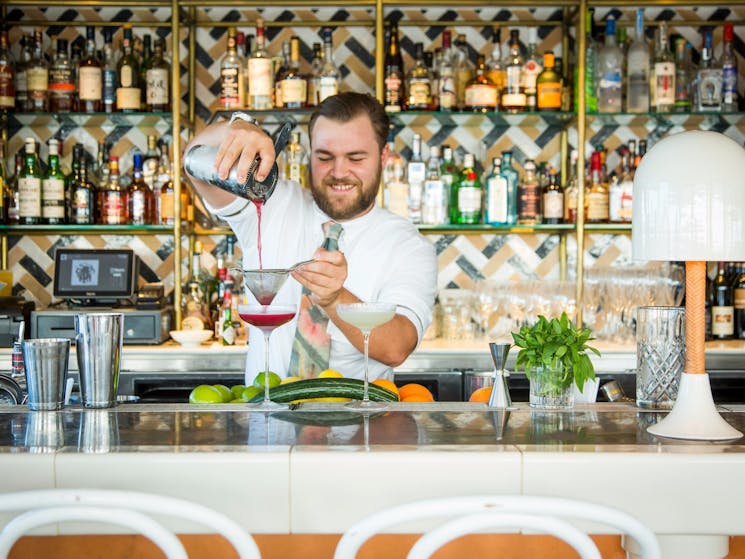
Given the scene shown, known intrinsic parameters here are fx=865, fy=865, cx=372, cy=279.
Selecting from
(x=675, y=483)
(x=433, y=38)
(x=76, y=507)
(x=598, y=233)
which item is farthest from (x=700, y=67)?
(x=76, y=507)

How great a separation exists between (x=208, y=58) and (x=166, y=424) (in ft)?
8.43

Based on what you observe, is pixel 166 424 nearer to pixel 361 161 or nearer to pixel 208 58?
pixel 361 161

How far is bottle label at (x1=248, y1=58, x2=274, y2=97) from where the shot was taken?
3.26m

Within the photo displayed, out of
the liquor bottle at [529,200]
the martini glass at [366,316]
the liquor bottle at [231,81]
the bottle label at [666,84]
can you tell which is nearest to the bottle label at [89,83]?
the liquor bottle at [231,81]

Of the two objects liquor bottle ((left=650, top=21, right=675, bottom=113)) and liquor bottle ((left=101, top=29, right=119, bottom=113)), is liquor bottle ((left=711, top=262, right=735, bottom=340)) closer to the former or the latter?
liquor bottle ((left=650, top=21, right=675, bottom=113))

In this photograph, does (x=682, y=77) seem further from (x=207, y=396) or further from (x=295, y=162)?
(x=207, y=396)

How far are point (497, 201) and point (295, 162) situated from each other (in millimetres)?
799

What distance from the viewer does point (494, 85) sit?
3.33 m

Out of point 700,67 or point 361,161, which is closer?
point 361,161

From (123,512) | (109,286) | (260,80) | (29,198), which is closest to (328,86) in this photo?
(260,80)

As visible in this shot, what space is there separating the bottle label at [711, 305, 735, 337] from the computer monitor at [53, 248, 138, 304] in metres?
2.21

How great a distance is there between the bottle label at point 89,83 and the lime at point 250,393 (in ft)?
6.96

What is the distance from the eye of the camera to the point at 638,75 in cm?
336

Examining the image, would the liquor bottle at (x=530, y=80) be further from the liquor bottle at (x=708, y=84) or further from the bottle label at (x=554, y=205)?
the liquor bottle at (x=708, y=84)
